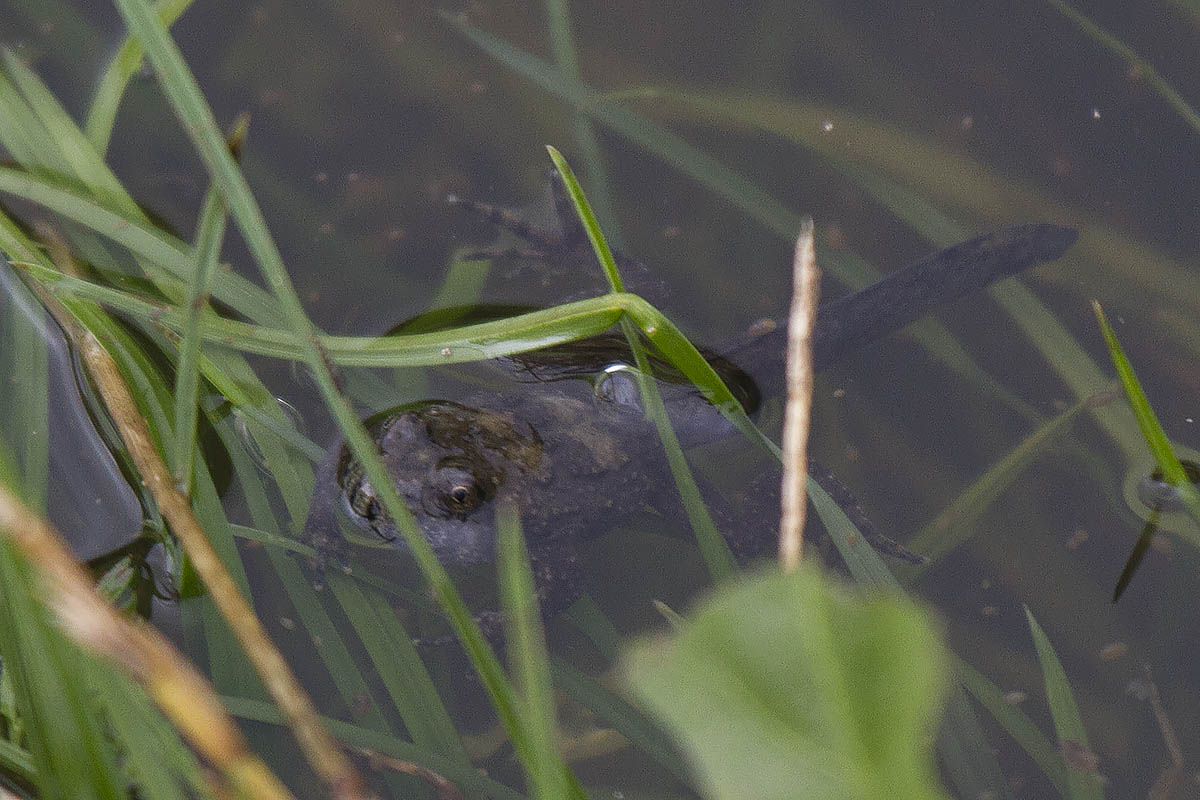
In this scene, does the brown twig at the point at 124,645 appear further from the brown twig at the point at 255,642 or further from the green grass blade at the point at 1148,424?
the green grass blade at the point at 1148,424

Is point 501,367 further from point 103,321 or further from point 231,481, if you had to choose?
point 103,321

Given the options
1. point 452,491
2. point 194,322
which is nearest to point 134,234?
point 194,322

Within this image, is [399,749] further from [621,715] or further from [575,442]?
[575,442]

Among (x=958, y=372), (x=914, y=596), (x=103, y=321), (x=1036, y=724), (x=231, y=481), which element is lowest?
(x=1036, y=724)

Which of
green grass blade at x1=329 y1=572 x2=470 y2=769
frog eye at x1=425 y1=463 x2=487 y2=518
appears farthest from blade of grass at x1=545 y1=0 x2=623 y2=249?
green grass blade at x1=329 y1=572 x2=470 y2=769

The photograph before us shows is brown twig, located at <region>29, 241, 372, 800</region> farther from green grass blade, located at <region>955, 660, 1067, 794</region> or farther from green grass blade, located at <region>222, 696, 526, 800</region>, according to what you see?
green grass blade, located at <region>955, 660, 1067, 794</region>

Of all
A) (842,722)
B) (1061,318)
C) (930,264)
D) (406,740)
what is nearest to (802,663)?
(842,722)
